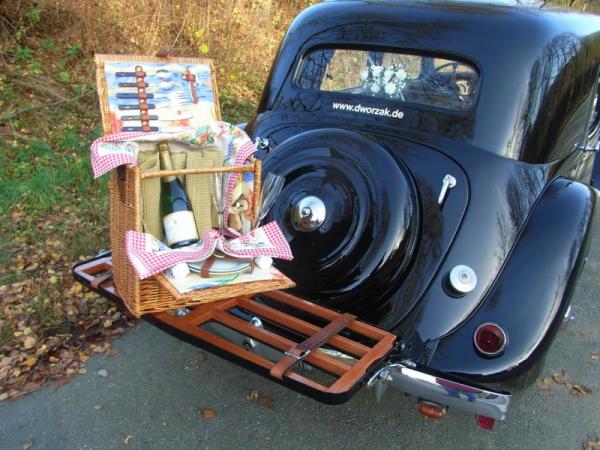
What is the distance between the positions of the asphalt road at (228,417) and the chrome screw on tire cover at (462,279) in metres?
0.79

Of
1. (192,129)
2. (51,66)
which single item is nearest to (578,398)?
(192,129)

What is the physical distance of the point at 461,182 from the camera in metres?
2.47

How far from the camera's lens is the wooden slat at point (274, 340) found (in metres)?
1.90

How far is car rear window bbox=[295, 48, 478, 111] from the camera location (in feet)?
9.23

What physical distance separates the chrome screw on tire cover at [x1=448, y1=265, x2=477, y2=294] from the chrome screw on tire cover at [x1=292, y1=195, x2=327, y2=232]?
0.61 m

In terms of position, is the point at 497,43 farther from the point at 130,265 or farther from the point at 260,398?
the point at 260,398

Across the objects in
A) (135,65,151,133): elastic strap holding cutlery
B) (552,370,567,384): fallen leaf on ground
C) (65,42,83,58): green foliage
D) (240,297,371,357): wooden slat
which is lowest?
(552,370,567,384): fallen leaf on ground

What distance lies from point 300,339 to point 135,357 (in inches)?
46.8

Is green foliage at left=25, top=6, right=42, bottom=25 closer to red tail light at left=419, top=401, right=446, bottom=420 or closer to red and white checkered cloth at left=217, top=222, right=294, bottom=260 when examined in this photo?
red and white checkered cloth at left=217, top=222, right=294, bottom=260

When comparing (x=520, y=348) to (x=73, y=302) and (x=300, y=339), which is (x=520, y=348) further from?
(x=73, y=302)

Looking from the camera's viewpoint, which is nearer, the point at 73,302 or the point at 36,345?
the point at 36,345

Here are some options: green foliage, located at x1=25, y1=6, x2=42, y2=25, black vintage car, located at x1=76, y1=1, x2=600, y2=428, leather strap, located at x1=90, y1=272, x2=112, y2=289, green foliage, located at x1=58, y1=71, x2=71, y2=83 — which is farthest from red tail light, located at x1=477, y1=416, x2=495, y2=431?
green foliage, located at x1=25, y1=6, x2=42, y2=25

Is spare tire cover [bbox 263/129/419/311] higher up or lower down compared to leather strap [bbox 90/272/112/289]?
higher up

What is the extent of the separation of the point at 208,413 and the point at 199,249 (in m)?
0.97
